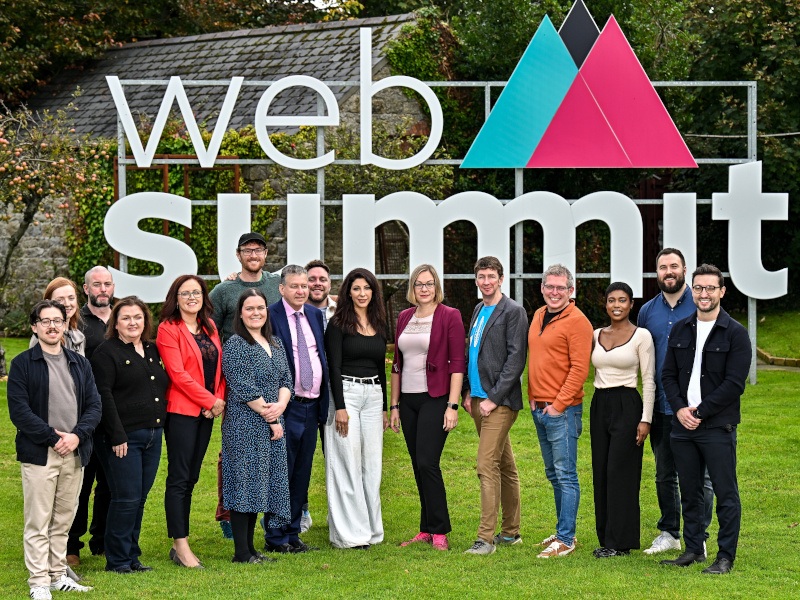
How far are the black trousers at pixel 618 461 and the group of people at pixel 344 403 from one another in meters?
0.01

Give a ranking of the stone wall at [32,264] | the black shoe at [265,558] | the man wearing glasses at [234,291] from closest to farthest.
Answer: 1. the black shoe at [265,558]
2. the man wearing glasses at [234,291]
3. the stone wall at [32,264]

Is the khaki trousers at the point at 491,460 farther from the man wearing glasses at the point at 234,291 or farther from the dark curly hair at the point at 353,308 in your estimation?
the man wearing glasses at the point at 234,291

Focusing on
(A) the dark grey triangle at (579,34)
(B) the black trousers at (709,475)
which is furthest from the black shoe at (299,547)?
(A) the dark grey triangle at (579,34)

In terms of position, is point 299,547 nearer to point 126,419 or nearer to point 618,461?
point 126,419

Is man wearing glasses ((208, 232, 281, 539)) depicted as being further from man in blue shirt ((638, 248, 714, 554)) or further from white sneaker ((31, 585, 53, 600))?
man in blue shirt ((638, 248, 714, 554))

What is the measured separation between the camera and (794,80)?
18156mm

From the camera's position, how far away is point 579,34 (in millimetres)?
14500

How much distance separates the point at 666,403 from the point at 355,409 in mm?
1933

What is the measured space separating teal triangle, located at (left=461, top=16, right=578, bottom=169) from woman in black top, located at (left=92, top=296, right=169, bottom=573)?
309 inches

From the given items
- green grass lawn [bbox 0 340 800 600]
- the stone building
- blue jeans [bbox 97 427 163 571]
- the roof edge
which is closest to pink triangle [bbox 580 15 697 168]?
the stone building

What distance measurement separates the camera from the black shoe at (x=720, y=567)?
22.7 ft

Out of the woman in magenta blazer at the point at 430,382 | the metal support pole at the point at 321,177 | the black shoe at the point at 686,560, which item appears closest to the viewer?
the black shoe at the point at 686,560

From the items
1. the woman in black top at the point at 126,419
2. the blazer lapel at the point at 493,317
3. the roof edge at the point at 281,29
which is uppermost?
the roof edge at the point at 281,29

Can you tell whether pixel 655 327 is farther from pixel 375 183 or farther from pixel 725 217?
pixel 375 183
